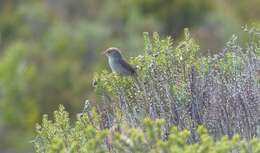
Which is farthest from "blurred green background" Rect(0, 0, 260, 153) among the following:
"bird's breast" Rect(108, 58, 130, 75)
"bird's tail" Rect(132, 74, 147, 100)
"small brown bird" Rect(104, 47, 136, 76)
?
"bird's tail" Rect(132, 74, 147, 100)

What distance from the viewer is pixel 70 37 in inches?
1213

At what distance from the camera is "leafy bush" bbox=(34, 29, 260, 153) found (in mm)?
6938

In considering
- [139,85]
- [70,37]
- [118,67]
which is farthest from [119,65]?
[70,37]

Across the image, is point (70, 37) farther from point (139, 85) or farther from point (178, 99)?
point (178, 99)

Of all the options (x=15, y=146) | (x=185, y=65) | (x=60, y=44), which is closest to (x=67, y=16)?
(x=60, y=44)

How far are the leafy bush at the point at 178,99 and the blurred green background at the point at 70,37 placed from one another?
15.5 meters

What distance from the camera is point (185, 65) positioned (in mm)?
7504

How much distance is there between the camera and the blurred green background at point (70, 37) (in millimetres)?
27094

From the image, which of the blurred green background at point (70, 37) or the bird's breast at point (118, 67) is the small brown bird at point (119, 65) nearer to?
the bird's breast at point (118, 67)

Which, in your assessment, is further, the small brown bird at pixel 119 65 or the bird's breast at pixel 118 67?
the bird's breast at pixel 118 67

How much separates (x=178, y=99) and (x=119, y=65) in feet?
6.50

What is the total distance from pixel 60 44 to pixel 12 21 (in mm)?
3980

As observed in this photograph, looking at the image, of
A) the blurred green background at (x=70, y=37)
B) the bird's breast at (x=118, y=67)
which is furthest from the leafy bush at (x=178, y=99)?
the blurred green background at (x=70, y=37)

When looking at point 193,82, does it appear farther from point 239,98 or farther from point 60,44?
point 60,44
